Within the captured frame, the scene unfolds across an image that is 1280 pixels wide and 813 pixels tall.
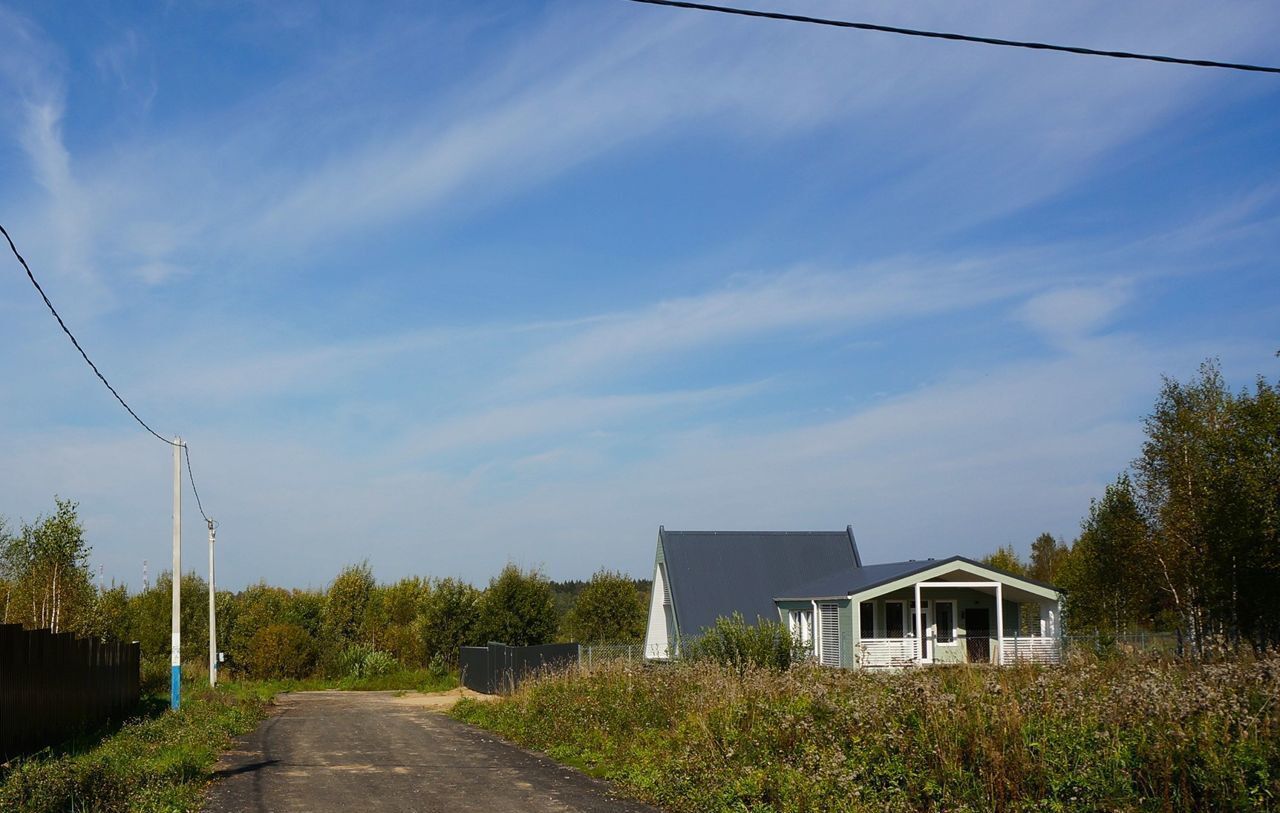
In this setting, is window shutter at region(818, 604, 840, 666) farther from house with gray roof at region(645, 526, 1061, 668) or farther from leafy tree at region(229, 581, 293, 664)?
leafy tree at region(229, 581, 293, 664)

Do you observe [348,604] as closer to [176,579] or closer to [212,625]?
[212,625]

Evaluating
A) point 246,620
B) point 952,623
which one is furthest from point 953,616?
point 246,620

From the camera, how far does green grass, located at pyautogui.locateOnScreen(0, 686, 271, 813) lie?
438 inches

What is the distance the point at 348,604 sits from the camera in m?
58.7

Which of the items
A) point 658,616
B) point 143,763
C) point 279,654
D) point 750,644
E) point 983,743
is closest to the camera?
point 983,743

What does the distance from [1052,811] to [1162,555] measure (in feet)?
107

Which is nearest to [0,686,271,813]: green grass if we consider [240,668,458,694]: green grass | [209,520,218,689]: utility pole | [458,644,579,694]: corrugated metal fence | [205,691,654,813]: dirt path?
[205,691,654,813]: dirt path

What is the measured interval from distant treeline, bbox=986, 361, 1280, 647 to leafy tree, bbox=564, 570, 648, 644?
19.9 metres

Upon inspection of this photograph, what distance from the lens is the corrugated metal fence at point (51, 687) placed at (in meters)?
16.2

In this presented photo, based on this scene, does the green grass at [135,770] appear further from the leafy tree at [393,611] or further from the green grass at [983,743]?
the leafy tree at [393,611]

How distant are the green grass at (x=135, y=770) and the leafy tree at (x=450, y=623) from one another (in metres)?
23.6

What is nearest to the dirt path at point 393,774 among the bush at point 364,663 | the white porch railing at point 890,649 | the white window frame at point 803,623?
the white porch railing at point 890,649

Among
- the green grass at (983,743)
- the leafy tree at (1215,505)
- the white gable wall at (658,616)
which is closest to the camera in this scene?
the green grass at (983,743)

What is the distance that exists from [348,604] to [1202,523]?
4075 cm
